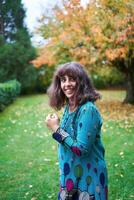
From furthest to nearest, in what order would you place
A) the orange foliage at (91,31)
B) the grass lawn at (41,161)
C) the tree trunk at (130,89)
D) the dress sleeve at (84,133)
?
the tree trunk at (130,89) → the orange foliage at (91,31) → the grass lawn at (41,161) → the dress sleeve at (84,133)

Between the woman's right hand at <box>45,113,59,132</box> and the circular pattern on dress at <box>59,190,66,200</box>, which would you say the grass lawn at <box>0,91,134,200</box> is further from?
the woman's right hand at <box>45,113,59,132</box>

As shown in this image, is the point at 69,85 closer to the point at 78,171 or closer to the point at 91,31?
the point at 78,171

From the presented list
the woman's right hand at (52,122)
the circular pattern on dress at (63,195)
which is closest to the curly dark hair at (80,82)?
the woman's right hand at (52,122)

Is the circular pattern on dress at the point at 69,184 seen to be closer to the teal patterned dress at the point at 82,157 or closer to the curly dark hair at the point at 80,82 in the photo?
the teal patterned dress at the point at 82,157

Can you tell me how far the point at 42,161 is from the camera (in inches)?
221

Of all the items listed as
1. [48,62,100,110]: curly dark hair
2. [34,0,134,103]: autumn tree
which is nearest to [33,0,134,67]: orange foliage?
[34,0,134,103]: autumn tree

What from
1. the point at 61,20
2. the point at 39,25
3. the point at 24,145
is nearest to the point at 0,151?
the point at 24,145

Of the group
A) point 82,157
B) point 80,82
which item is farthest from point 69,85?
point 82,157

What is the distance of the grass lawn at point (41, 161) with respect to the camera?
4262 millimetres

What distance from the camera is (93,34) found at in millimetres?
11656

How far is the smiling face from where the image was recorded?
2078 mm

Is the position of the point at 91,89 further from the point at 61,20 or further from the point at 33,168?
the point at 61,20

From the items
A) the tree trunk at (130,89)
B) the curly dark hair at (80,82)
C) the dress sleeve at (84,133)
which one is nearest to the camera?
the dress sleeve at (84,133)

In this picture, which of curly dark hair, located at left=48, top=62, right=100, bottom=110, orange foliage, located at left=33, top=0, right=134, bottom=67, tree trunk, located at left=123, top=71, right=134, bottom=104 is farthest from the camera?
tree trunk, located at left=123, top=71, right=134, bottom=104
